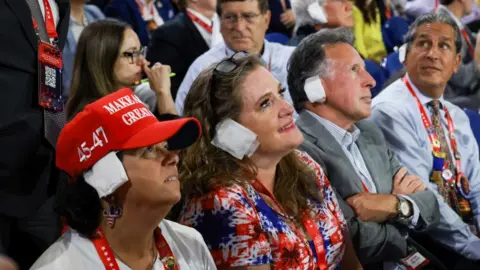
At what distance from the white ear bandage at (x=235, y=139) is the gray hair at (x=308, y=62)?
2.42 ft

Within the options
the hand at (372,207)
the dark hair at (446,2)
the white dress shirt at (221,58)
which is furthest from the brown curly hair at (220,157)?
the dark hair at (446,2)

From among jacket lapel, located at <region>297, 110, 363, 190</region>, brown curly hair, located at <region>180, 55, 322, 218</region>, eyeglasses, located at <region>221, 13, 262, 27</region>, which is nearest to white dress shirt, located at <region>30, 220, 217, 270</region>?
brown curly hair, located at <region>180, 55, 322, 218</region>

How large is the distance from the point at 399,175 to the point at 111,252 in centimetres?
166

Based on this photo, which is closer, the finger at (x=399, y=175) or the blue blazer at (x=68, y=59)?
the finger at (x=399, y=175)

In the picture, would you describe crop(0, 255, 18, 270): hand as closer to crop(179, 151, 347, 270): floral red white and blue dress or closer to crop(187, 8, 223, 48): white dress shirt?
crop(179, 151, 347, 270): floral red white and blue dress

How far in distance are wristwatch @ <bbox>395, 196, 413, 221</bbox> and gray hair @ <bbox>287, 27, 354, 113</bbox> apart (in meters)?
0.56

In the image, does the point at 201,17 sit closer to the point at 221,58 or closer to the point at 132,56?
the point at 221,58

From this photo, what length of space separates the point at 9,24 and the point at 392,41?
4.58 metres

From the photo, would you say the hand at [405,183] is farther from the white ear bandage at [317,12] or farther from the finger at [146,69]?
the white ear bandage at [317,12]

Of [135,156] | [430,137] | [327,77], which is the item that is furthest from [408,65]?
[135,156]

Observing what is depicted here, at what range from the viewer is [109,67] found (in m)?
4.07

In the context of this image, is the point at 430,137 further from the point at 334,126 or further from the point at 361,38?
the point at 361,38

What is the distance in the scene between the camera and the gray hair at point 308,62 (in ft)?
11.0

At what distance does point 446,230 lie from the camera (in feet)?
11.7
